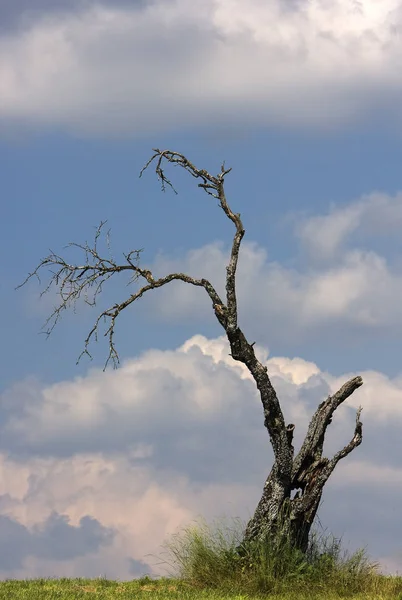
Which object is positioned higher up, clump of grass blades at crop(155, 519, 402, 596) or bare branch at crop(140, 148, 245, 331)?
bare branch at crop(140, 148, 245, 331)

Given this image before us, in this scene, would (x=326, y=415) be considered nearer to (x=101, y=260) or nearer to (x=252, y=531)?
(x=252, y=531)

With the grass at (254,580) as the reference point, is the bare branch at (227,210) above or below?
above

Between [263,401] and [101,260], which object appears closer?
[263,401]

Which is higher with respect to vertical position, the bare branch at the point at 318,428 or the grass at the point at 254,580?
the bare branch at the point at 318,428

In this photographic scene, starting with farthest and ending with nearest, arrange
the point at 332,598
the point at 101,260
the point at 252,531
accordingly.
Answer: the point at 101,260 → the point at 252,531 → the point at 332,598

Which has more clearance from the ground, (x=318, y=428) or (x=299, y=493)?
(x=318, y=428)

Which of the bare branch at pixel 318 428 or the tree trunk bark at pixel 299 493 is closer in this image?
the tree trunk bark at pixel 299 493

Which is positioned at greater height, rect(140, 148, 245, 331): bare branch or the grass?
rect(140, 148, 245, 331): bare branch

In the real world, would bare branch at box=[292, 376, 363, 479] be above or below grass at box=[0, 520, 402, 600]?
above

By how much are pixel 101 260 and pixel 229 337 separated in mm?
3651

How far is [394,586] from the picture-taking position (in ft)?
62.8

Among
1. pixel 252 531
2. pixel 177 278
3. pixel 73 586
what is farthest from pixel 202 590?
pixel 177 278

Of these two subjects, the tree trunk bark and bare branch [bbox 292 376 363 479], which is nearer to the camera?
the tree trunk bark

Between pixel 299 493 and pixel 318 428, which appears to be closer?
pixel 299 493
